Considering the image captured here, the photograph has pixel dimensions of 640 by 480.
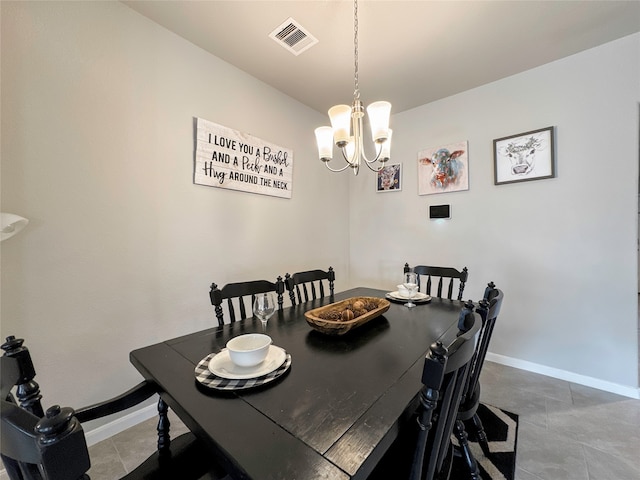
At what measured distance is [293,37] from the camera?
1848mm

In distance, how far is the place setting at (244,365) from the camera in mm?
814

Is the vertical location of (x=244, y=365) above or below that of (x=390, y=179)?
below

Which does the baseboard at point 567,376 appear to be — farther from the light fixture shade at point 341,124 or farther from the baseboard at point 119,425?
the baseboard at point 119,425

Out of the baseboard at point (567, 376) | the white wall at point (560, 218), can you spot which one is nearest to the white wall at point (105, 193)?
the white wall at point (560, 218)

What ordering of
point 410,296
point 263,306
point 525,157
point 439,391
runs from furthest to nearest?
point 525,157
point 410,296
point 263,306
point 439,391

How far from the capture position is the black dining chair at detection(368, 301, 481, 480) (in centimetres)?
60

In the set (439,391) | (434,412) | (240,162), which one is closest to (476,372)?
(434,412)

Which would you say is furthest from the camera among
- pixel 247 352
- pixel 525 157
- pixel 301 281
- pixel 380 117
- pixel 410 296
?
pixel 525 157

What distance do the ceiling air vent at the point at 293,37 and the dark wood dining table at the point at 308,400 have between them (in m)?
1.92

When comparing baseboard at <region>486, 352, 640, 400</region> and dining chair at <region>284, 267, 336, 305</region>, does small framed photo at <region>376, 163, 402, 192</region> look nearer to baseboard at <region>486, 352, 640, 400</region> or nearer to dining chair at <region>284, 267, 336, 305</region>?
dining chair at <region>284, 267, 336, 305</region>

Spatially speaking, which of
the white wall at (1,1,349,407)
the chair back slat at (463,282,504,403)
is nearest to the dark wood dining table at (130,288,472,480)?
the chair back slat at (463,282,504,403)

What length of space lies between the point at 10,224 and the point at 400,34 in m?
2.46

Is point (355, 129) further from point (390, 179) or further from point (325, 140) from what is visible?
point (390, 179)

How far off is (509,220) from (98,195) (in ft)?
10.1
